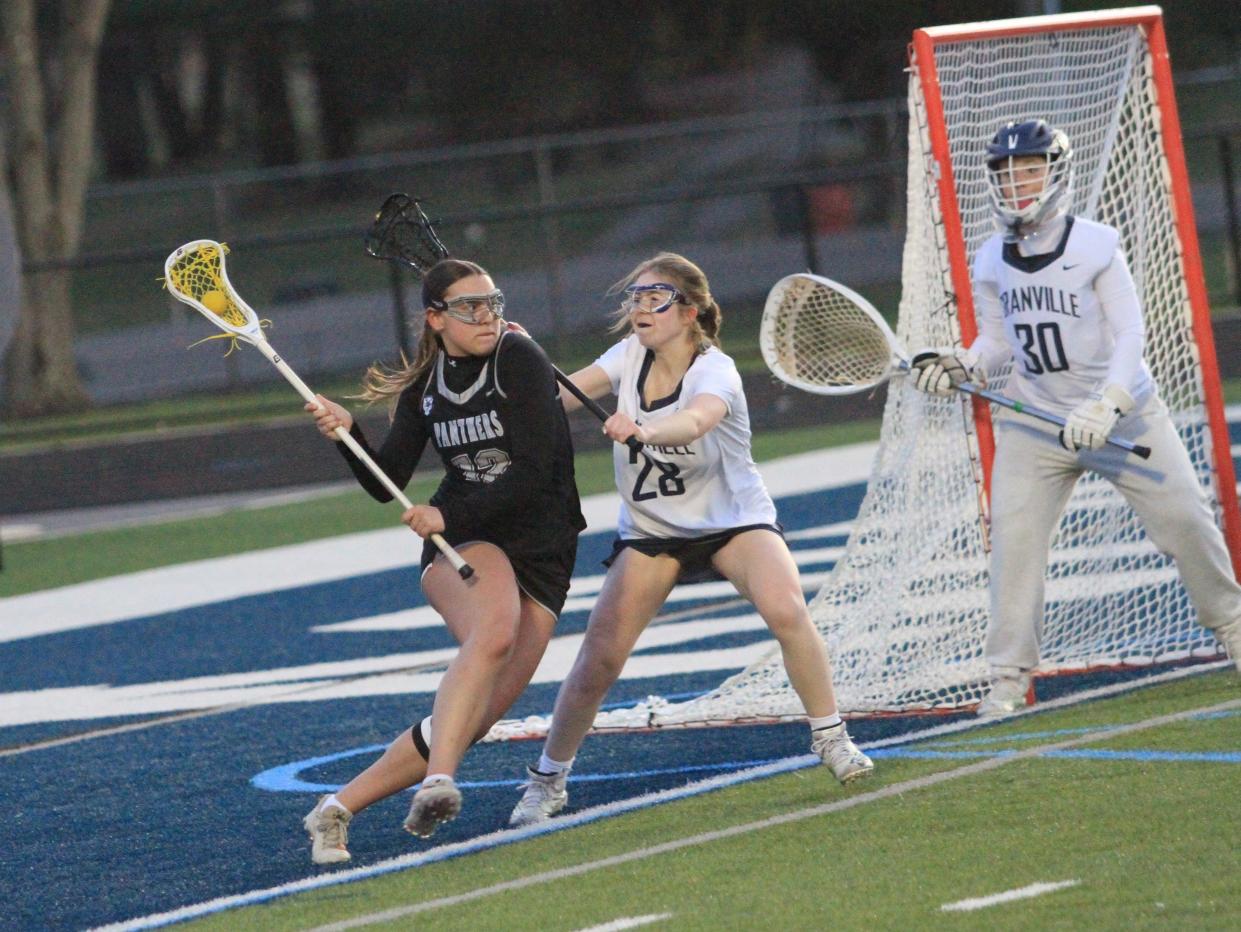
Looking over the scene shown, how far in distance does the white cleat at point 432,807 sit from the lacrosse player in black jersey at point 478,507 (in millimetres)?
209

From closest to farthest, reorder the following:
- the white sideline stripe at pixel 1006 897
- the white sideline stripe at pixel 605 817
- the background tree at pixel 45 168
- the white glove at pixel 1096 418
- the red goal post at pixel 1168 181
A: the white sideline stripe at pixel 1006 897 → the white sideline stripe at pixel 605 817 → the white glove at pixel 1096 418 → the red goal post at pixel 1168 181 → the background tree at pixel 45 168

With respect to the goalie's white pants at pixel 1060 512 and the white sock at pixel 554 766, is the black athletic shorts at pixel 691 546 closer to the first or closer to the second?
the white sock at pixel 554 766

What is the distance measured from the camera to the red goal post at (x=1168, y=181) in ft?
25.4

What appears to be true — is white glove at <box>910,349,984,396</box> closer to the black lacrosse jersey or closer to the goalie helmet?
the goalie helmet

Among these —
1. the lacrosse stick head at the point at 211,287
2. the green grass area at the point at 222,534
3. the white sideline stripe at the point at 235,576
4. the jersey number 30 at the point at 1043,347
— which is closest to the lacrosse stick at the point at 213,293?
the lacrosse stick head at the point at 211,287

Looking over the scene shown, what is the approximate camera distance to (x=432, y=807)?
567 centimetres

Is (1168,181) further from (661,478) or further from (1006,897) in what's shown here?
(1006,897)

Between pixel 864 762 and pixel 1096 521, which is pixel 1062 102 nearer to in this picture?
pixel 1096 521

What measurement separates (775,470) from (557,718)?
999 cm

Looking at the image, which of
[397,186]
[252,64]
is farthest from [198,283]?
[252,64]

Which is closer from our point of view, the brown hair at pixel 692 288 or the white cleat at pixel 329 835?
the white cleat at pixel 329 835

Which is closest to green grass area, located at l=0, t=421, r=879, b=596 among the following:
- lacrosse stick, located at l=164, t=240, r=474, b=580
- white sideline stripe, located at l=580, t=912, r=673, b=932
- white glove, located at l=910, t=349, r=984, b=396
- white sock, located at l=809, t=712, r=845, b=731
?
lacrosse stick, located at l=164, t=240, r=474, b=580

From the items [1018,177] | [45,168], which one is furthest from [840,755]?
[45,168]

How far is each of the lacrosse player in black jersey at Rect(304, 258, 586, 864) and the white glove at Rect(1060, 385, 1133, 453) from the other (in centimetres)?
158
